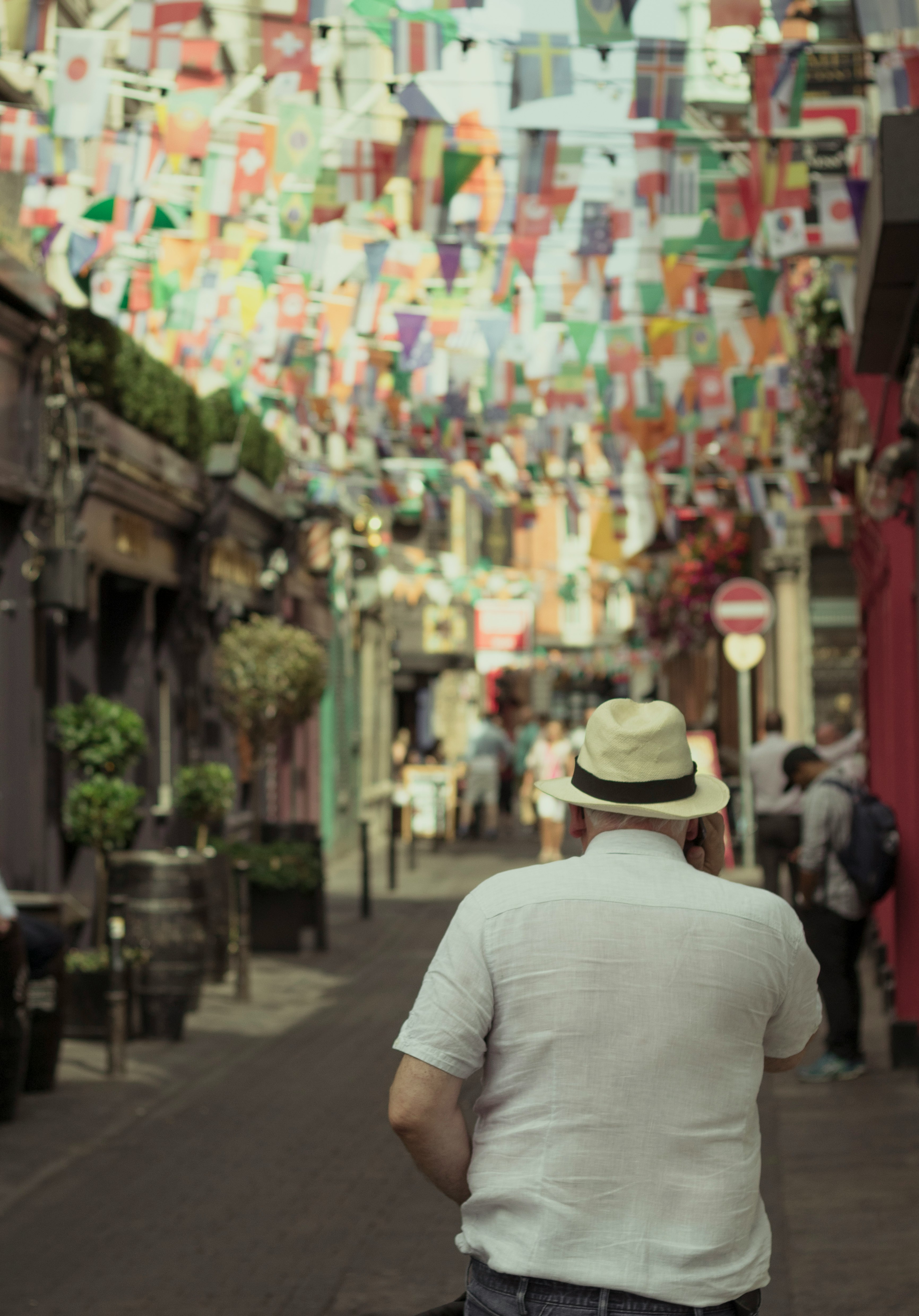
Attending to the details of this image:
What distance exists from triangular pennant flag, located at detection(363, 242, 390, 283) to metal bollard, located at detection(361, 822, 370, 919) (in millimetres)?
6921

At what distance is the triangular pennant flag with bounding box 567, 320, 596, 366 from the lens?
47.1ft

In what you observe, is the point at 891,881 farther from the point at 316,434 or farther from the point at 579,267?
the point at 316,434

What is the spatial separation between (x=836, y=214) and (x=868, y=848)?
3.73 meters

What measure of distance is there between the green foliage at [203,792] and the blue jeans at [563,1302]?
1212 cm

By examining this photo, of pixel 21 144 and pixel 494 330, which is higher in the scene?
pixel 21 144

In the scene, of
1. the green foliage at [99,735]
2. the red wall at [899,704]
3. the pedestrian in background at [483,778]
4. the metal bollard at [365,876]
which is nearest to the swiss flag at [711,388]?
the red wall at [899,704]

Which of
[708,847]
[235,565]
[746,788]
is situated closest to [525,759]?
[746,788]

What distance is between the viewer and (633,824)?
119 inches

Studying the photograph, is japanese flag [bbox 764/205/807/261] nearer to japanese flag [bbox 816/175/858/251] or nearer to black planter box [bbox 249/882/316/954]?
japanese flag [bbox 816/175/858/251]

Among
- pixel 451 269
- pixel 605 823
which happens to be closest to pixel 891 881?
→ pixel 451 269

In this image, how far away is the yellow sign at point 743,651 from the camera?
19812mm

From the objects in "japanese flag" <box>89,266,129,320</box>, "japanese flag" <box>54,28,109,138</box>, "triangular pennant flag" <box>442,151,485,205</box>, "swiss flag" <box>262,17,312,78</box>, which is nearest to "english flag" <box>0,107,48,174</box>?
"japanese flag" <box>54,28,109,138</box>

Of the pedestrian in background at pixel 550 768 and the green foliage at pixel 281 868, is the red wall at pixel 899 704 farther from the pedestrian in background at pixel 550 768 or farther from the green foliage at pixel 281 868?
the pedestrian in background at pixel 550 768

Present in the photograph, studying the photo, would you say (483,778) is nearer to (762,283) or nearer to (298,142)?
(762,283)
